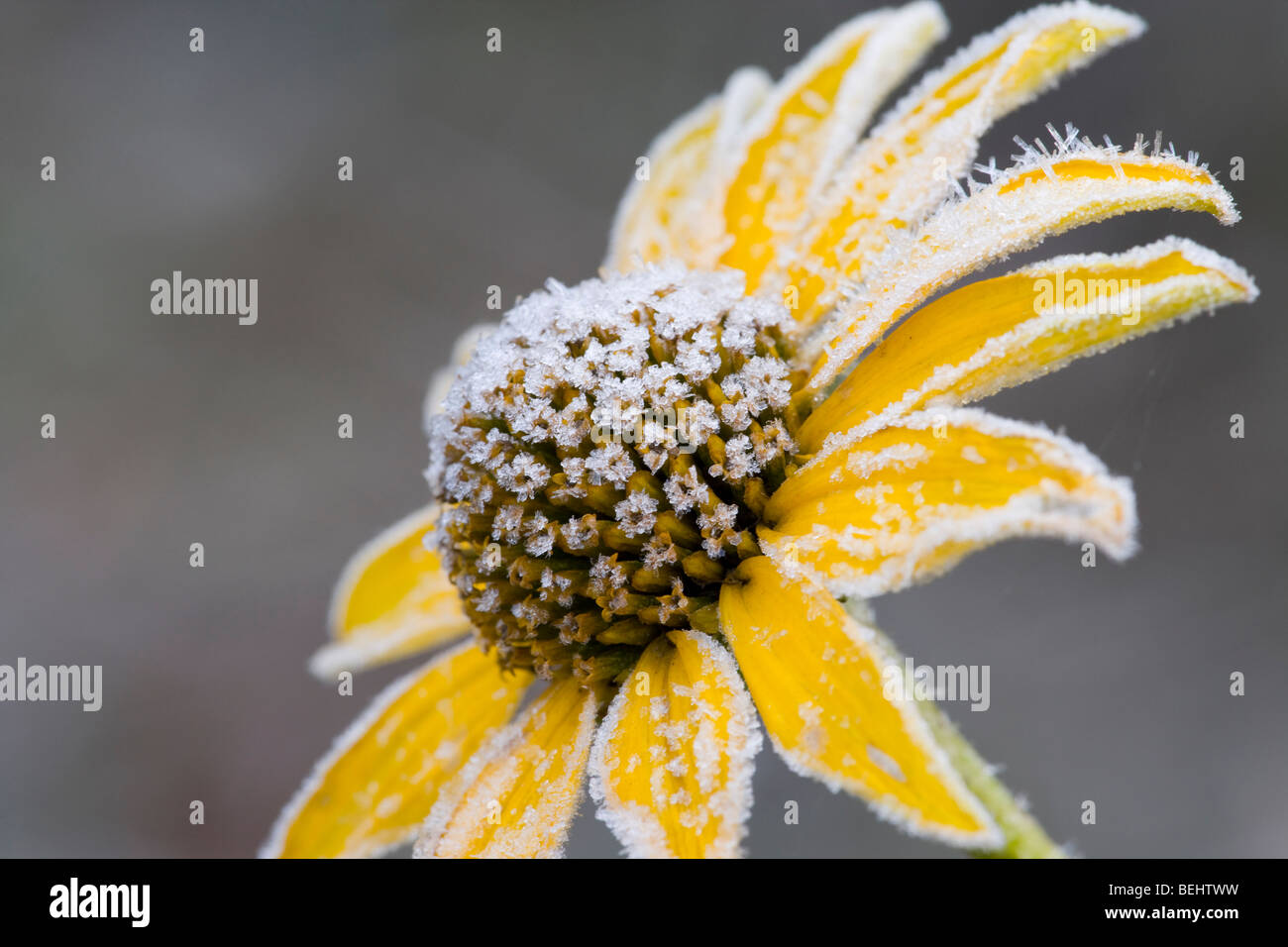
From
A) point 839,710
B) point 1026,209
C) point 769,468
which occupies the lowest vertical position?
point 839,710

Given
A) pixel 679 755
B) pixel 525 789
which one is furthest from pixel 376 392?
pixel 679 755

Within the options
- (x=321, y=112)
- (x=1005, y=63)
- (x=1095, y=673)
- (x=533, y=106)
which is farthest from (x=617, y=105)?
(x=1005, y=63)

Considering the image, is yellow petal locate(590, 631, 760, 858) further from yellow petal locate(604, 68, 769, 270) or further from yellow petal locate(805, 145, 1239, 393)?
yellow petal locate(604, 68, 769, 270)

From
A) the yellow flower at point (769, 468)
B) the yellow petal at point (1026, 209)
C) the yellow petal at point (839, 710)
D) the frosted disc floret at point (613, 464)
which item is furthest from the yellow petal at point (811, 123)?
the yellow petal at point (839, 710)

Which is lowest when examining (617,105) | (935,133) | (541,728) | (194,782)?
(194,782)

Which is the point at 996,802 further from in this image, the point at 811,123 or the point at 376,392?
the point at 376,392

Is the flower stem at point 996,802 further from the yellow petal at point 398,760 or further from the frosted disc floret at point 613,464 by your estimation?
the yellow petal at point 398,760
